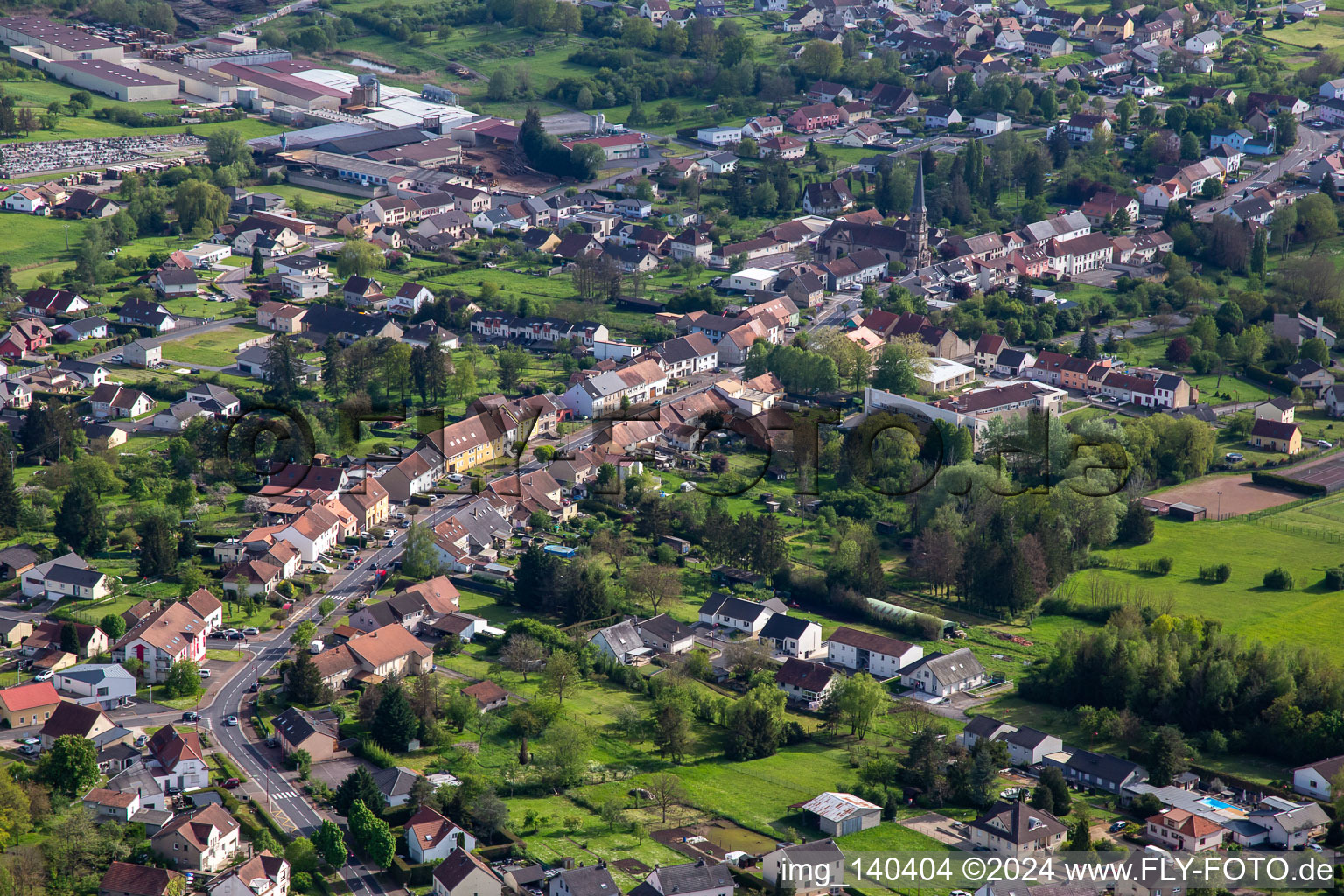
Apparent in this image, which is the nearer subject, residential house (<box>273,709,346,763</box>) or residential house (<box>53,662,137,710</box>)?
residential house (<box>273,709,346,763</box>)

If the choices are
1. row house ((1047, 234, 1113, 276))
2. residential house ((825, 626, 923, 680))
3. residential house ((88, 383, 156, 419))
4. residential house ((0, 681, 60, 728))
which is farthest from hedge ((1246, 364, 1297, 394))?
residential house ((0, 681, 60, 728))

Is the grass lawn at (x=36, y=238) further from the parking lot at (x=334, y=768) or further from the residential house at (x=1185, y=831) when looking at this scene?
the residential house at (x=1185, y=831)

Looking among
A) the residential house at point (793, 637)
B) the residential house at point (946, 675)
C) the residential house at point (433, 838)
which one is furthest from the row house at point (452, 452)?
the residential house at point (433, 838)

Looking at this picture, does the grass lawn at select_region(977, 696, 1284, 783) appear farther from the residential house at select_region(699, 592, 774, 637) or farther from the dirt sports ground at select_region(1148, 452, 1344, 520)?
the dirt sports ground at select_region(1148, 452, 1344, 520)

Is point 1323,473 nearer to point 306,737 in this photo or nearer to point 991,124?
point 306,737

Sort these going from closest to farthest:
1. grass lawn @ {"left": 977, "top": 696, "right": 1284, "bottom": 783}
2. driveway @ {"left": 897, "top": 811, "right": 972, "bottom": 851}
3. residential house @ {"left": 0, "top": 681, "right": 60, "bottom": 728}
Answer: driveway @ {"left": 897, "top": 811, "right": 972, "bottom": 851} → residential house @ {"left": 0, "top": 681, "right": 60, "bottom": 728} → grass lawn @ {"left": 977, "top": 696, "right": 1284, "bottom": 783}

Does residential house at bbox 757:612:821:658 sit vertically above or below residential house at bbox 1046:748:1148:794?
below
